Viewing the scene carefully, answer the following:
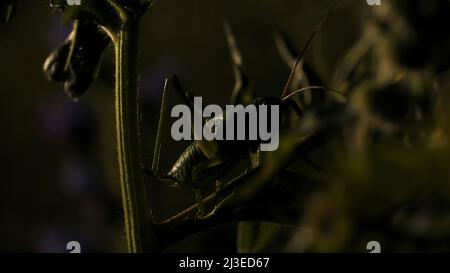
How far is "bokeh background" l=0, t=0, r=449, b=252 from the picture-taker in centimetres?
125

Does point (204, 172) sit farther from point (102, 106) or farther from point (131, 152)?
point (102, 106)

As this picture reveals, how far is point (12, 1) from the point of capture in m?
0.66

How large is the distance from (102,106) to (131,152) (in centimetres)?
98

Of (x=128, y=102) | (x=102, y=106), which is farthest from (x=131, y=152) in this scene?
(x=102, y=106)

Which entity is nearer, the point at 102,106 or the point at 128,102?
the point at 128,102

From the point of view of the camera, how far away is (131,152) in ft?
2.18

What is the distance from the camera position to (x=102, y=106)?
1.62 metres

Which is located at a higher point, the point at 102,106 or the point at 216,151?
the point at 102,106

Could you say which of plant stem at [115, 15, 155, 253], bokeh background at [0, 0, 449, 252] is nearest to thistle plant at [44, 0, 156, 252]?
plant stem at [115, 15, 155, 253]

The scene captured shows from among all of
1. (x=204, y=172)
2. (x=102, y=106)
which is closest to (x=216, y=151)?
(x=204, y=172)

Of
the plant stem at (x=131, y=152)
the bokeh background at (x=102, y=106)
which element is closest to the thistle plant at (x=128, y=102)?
the plant stem at (x=131, y=152)

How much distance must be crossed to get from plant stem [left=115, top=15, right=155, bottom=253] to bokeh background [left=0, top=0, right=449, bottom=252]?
117mm

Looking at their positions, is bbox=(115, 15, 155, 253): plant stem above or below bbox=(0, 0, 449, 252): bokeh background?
below

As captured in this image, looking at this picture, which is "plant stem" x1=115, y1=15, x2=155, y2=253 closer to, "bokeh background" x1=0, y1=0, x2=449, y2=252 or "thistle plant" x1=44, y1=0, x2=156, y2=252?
"thistle plant" x1=44, y1=0, x2=156, y2=252
